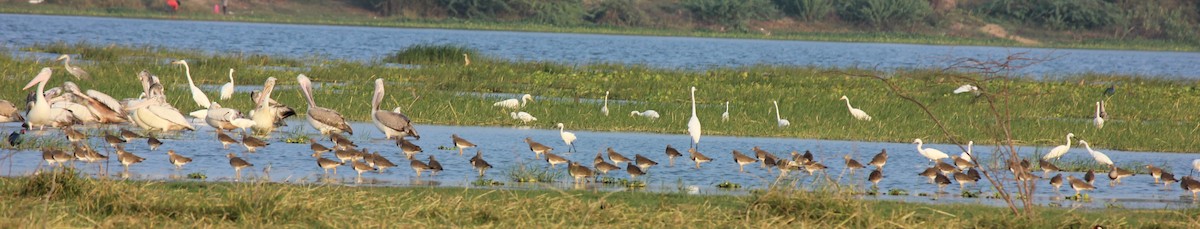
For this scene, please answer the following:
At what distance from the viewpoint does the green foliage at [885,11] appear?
73.1 m

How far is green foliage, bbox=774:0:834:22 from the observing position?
2906 inches

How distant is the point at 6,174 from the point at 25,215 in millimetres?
3125

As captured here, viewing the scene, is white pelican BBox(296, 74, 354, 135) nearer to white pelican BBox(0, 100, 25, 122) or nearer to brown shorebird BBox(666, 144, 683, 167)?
white pelican BBox(0, 100, 25, 122)

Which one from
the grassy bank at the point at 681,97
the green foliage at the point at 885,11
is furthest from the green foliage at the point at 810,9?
the grassy bank at the point at 681,97

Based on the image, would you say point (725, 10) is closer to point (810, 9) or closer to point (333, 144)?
point (810, 9)

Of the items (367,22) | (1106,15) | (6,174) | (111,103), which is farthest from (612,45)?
(6,174)

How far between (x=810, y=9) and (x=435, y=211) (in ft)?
217

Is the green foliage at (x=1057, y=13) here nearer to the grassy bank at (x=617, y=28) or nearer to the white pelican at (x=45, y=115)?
the grassy bank at (x=617, y=28)

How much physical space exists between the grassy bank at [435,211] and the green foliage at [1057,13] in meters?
66.4

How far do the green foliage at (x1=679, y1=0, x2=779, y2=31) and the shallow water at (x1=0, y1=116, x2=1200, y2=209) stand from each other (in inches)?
2133

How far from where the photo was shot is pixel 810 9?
243 ft

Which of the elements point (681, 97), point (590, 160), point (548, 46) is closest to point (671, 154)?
point (590, 160)

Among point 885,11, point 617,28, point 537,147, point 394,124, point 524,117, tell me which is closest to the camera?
point 537,147

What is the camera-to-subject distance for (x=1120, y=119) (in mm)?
22297
